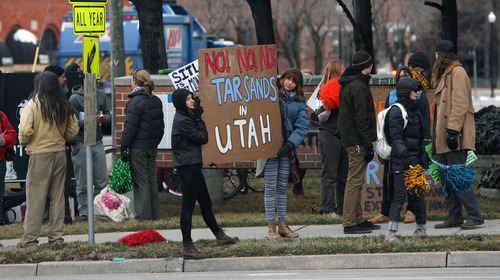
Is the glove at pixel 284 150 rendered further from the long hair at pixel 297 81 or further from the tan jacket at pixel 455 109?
the tan jacket at pixel 455 109

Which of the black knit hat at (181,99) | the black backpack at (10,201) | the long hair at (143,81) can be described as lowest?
the black backpack at (10,201)

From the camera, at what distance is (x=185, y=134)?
7.93 metres

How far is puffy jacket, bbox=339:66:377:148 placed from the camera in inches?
344

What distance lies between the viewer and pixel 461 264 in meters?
7.69

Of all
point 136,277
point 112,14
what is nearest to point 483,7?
point 112,14

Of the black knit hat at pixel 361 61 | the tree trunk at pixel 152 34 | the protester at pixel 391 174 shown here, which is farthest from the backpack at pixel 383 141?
the tree trunk at pixel 152 34

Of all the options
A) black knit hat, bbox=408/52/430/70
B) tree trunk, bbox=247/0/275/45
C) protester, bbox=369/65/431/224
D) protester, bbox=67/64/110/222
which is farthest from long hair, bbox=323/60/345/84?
tree trunk, bbox=247/0/275/45

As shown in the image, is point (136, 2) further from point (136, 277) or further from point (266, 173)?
point (136, 277)

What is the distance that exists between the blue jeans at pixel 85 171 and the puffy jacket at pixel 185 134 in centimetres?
319

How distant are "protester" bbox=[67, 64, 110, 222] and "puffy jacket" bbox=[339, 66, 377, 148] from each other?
3531 mm

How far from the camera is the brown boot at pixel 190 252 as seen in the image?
313 inches

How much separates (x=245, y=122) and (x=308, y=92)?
287cm

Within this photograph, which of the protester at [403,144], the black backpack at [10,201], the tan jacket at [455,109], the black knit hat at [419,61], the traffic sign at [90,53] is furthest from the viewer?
the black backpack at [10,201]

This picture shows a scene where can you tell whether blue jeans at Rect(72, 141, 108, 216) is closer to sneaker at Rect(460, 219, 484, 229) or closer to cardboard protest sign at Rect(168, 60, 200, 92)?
cardboard protest sign at Rect(168, 60, 200, 92)
